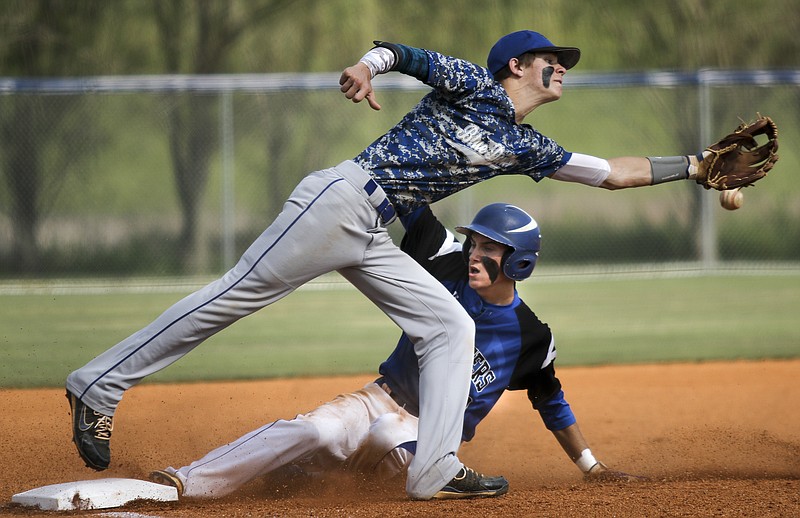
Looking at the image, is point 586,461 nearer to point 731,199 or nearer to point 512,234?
point 512,234

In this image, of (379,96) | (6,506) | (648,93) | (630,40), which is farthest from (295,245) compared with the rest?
(630,40)

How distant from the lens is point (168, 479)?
12.3ft

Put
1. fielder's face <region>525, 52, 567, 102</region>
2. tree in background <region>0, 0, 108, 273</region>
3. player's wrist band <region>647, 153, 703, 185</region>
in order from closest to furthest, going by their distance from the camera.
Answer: fielder's face <region>525, 52, 567, 102</region>
player's wrist band <region>647, 153, 703, 185</region>
tree in background <region>0, 0, 108, 273</region>

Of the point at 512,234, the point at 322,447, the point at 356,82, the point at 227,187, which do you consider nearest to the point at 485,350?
the point at 512,234

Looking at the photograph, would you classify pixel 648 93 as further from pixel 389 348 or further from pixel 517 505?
pixel 517 505

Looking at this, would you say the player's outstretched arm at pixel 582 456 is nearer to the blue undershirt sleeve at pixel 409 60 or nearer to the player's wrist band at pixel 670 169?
the player's wrist band at pixel 670 169

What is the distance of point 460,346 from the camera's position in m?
3.60

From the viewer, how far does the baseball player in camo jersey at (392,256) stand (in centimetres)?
347

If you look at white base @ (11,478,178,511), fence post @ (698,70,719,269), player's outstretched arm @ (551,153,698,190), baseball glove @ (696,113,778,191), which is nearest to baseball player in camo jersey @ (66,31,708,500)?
white base @ (11,478,178,511)

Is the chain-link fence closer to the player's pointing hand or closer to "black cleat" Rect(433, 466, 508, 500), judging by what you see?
Result: "black cleat" Rect(433, 466, 508, 500)

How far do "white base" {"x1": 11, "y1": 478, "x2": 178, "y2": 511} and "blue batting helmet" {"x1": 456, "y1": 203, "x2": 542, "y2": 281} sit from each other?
149cm

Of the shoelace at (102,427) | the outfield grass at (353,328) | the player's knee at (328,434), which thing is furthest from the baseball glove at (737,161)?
the outfield grass at (353,328)

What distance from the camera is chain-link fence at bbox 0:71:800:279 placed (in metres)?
13.1

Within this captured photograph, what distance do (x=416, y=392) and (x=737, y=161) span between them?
63.3 inches
